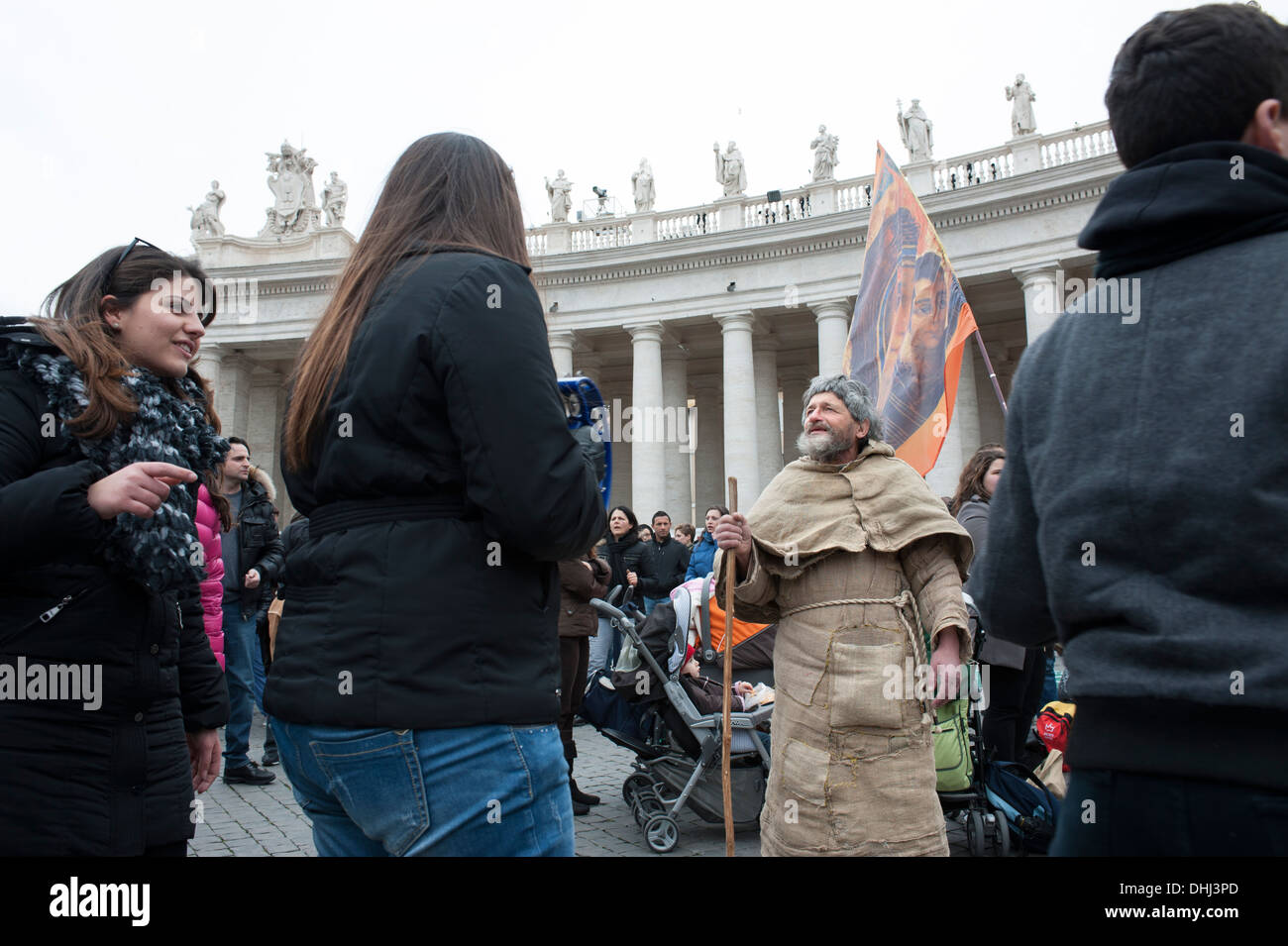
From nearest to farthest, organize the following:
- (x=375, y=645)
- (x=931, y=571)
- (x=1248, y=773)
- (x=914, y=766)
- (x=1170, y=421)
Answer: (x=1248, y=773), (x=1170, y=421), (x=375, y=645), (x=914, y=766), (x=931, y=571)

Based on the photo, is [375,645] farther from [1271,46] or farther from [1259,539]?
[1271,46]

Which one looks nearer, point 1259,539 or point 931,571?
point 1259,539

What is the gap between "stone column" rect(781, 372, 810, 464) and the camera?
32.3m

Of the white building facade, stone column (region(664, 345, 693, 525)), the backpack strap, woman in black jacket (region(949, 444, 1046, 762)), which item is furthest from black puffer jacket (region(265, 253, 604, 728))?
stone column (region(664, 345, 693, 525))

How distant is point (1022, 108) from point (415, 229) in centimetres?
2660

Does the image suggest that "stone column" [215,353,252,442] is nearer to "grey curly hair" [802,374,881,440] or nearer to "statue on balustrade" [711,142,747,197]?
"statue on balustrade" [711,142,747,197]

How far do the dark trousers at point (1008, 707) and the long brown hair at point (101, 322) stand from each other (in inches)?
200

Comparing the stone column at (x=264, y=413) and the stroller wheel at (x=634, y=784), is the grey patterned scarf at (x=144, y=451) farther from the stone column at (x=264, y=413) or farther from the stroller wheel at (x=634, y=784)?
the stone column at (x=264, y=413)

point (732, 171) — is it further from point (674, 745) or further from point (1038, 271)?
point (674, 745)

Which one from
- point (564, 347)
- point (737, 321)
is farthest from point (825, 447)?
point (564, 347)

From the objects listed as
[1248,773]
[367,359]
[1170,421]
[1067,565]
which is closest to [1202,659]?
[1248,773]

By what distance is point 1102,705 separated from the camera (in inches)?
61.4

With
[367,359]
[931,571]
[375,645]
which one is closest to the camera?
[375,645]

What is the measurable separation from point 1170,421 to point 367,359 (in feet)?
4.99
